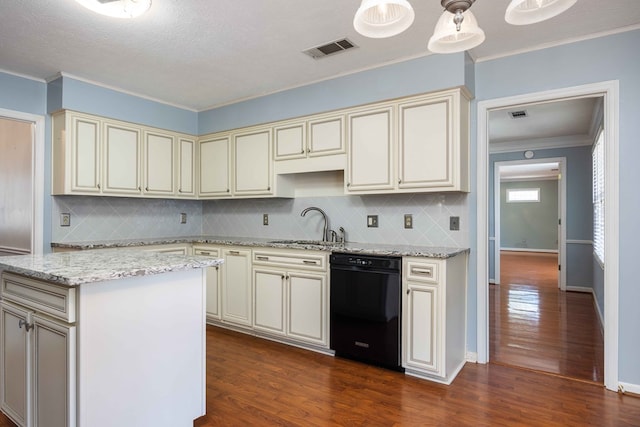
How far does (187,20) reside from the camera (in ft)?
7.89

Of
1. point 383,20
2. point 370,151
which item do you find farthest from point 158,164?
point 383,20

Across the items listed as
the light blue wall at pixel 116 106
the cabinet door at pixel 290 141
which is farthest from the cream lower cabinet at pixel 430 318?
the light blue wall at pixel 116 106

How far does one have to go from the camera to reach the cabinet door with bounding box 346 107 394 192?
306 cm

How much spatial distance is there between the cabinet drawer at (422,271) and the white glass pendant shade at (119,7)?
232 cm

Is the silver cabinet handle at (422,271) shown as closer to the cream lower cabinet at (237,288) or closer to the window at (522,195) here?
the cream lower cabinet at (237,288)

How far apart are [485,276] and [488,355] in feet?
2.11

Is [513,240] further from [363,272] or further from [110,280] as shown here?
[110,280]

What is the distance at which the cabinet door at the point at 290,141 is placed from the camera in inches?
141

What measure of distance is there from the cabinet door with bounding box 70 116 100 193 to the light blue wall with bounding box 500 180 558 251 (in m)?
12.0

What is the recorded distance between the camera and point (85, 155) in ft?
11.4

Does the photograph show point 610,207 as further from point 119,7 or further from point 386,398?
point 119,7

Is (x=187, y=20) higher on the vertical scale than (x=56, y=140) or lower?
higher

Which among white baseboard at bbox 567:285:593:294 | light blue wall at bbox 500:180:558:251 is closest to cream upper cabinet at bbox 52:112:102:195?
white baseboard at bbox 567:285:593:294

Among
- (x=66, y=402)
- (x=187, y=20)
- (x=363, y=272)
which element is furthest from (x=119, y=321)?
(x=187, y=20)
